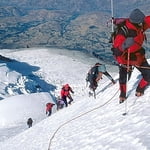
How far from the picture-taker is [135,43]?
10.2 metres

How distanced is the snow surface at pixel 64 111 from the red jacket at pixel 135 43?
1163 millimetres

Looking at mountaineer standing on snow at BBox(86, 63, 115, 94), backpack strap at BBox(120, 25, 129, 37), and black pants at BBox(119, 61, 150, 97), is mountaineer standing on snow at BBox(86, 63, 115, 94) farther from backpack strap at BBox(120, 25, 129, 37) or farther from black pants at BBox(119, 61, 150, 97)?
backpack strap at BBox(120, 25, 129, 37)

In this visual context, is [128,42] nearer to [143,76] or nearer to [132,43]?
[132,43]

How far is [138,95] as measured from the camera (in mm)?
11641

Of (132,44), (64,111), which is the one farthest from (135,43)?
(64,111)

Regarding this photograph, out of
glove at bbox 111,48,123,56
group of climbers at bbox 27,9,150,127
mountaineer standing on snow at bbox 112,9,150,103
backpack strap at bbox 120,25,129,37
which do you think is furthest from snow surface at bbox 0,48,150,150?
backpack strap at bbox 120,25,129,37

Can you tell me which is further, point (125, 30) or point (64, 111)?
point (64, 111)

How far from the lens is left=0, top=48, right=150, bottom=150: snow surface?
30.6ft

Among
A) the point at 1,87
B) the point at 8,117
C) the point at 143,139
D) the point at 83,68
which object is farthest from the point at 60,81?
the point at 143,139

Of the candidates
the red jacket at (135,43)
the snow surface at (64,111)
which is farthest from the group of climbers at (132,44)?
the snow surface at (64,111)

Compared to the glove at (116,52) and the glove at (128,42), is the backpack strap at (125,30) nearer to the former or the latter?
the glove at (128,42)

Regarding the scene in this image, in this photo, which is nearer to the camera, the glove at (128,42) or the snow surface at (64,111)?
the snow surface at (64,111)

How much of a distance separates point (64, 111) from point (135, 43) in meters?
8.79

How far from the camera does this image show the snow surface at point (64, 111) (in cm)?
932
